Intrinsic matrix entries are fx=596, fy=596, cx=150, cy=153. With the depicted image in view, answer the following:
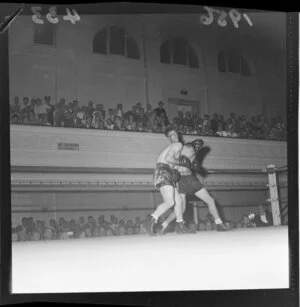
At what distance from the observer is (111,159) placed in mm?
7617

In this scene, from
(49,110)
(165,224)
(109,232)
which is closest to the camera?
(49,110)

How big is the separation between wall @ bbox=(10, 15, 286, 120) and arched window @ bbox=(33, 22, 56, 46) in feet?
0.18

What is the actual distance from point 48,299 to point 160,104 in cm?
283

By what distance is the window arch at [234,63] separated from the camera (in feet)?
25.6

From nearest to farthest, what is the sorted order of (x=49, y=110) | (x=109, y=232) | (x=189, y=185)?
(x=49, y=110) < (x=109, y=232) < (x=189, y=185)

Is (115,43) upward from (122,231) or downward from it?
upward

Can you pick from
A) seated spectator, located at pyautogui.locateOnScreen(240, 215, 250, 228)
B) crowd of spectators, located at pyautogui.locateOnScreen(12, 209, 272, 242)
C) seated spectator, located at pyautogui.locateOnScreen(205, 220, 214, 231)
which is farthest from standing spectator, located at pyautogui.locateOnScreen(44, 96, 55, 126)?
seated spectator, located at pyautogui.locateOnScreen(240, 215, 250, 228)

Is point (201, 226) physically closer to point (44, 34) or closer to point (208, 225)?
point (208, 225)

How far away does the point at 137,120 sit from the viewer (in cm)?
771

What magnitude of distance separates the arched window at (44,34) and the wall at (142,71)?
0.06 metres

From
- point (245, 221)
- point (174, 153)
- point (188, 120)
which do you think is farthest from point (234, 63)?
point (245, 221)

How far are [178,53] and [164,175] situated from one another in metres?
1.60

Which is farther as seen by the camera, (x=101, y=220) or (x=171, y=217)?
(x=171, y=217)

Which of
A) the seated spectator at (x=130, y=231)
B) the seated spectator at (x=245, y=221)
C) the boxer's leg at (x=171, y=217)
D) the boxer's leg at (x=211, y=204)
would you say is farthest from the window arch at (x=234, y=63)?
the seated spectator at (x=130, y=231)
